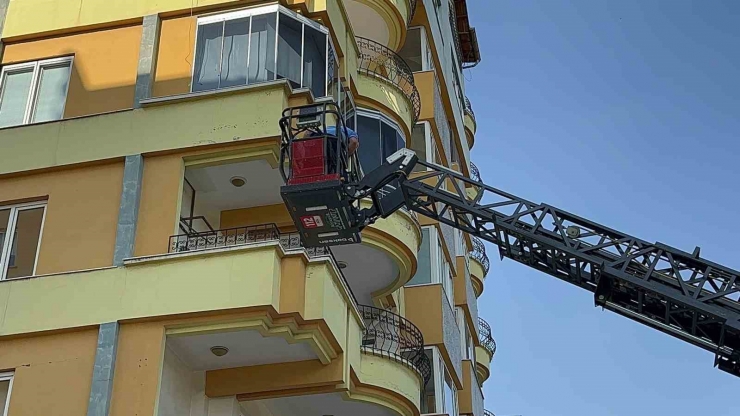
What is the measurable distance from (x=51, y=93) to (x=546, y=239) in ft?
31.8

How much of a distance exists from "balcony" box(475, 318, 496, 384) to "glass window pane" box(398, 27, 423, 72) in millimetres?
11036

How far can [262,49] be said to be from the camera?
18.4 m

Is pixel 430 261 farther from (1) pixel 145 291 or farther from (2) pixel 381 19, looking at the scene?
(1) pixel 145 291

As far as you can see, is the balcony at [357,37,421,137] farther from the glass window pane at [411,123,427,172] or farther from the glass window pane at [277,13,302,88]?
the glass window pane at [277,13,302,88]

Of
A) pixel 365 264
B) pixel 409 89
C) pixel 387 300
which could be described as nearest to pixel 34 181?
pixel 365 264

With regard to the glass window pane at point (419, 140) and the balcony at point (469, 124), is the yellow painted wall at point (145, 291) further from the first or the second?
the balcony at point (469, 124)

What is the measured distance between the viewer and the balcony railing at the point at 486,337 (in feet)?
121

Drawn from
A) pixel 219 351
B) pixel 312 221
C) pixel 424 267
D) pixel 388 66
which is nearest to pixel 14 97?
pixel 219 351

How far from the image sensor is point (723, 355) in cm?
1536

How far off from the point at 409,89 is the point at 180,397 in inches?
457

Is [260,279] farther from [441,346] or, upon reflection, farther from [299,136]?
[441,346]

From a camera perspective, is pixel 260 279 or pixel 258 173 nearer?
pixel 260 279

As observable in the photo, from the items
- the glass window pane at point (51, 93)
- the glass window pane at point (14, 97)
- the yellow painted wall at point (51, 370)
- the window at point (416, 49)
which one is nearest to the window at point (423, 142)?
the window at point (416, 49)

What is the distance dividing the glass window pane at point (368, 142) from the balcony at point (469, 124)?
54.8 ft
